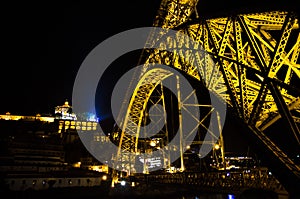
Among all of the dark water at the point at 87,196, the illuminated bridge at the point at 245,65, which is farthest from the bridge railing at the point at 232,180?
the dark water at the point at 87,196

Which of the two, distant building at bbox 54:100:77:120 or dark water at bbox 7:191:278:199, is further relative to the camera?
distant building at bbox 54:100:77:120

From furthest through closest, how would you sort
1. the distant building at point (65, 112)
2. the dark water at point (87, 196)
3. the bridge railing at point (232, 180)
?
1. the distant building at point (65, 112)
2. the dark water at point (87, 196)
3. the bridge railing at point (232, 180)

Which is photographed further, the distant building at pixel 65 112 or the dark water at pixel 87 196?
the distant building at pixel 65 112

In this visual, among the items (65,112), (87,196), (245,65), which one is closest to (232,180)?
(245,65)

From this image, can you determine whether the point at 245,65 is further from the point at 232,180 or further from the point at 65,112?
the point at 65,112

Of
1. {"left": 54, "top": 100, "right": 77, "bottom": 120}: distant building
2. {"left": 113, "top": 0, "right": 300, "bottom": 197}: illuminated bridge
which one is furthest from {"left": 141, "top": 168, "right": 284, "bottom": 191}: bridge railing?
{"left": 54, "top": 100, "right": 77, "bottom": 120}: distant building

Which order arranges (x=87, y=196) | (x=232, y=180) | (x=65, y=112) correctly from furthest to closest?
(x=65, y=112) → (x=87, y=196) → (x=232, y=180)

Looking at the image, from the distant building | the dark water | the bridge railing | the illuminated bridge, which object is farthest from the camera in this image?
the distant building

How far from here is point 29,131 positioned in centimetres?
7850

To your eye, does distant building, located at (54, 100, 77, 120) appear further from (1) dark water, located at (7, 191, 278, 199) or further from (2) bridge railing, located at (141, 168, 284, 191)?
(2) bridge railing, located at (141, 168, 284, 191)

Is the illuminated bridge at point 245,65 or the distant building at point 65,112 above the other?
the distant building at point 65,112

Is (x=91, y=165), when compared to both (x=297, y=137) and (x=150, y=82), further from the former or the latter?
(x=297, y=137)

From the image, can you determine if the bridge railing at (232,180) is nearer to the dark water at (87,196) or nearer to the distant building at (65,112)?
the dark water at (87,196)

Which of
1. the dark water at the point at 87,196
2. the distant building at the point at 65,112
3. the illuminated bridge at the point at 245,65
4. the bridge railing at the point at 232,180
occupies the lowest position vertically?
the dark water at the point at 87,196
